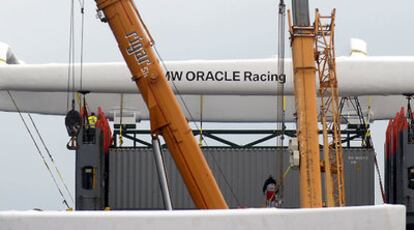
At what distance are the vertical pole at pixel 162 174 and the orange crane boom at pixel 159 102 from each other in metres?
0.20

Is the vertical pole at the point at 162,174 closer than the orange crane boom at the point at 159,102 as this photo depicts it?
Yes

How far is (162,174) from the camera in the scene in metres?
15.0

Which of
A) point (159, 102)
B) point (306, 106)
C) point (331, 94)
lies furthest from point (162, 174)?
point (331, 94)

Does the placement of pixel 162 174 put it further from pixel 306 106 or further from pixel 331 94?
pixel 331 94

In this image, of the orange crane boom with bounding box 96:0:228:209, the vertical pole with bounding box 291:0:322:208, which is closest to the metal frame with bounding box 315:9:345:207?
the vertical pole with bounding box 291:0:322:208

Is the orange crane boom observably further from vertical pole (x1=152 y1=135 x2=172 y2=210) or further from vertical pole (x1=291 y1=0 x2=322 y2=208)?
vertical pole (x1=291 y1=0 x2=322 y2=208)

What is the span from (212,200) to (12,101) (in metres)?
18.0

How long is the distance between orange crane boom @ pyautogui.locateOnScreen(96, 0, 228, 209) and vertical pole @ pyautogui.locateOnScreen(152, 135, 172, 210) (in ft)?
0.65

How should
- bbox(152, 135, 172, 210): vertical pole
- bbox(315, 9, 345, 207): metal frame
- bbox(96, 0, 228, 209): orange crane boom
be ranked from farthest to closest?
bbox(315, 9, 345, 207): metal frame → bbox(96, 0, 228, 209): orange crane boom → bbox(152, 135, 172, 210): vertical pole

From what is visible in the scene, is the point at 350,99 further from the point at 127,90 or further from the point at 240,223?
the point at 240,223

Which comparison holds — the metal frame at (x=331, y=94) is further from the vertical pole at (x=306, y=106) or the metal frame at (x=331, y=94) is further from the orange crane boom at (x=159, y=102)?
the orange crane boom at (x=159, y=102)

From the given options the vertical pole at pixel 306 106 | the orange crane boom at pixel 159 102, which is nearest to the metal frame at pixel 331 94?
the vertical pole at pixel 306 106

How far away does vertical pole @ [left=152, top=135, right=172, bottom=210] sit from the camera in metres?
14.6

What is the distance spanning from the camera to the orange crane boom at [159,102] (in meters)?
15.3
